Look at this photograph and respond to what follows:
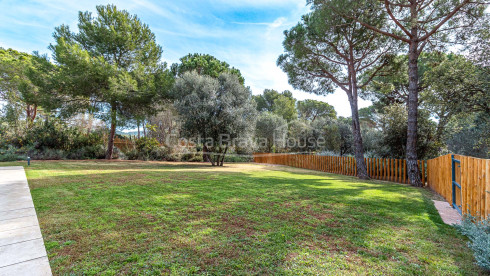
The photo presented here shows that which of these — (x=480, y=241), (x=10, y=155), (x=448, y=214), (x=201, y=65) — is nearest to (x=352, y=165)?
(x=448, y=214)

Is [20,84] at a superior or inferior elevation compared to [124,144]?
superior

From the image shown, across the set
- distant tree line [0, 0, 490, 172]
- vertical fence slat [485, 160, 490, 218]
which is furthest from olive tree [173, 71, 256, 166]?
vertical fence slat [485, 160, 490, 218]

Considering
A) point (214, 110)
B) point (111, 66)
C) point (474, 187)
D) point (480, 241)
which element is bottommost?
point (480, 241)

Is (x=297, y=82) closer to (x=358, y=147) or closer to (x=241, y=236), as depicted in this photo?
(x=358, y=147)

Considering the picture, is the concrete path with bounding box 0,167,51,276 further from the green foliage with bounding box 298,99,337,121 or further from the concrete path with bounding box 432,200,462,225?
the green foliage with bounding box 298,99,337,121

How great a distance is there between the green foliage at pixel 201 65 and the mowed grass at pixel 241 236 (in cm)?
1482

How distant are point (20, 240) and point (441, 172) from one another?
8935 mm

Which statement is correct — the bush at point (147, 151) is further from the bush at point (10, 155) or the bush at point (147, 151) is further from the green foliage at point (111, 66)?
the bush at point (10, 155)

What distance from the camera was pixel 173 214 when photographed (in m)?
3.28

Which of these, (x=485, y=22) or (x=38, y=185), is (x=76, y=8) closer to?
(x=38, y=185)

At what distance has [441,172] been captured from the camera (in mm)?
6016

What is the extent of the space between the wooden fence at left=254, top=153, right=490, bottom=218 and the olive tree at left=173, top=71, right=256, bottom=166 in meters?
5.60

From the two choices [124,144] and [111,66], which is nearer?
[111,66]

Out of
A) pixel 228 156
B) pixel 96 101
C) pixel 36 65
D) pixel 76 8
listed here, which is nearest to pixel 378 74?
pixel 228 156
